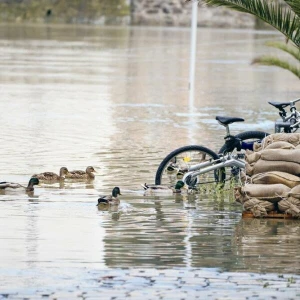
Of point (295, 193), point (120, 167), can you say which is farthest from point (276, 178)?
point (120, 167)

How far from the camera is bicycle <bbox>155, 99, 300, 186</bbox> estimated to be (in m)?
12.3

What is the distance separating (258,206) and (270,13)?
273cm

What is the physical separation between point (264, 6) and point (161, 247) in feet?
13.8

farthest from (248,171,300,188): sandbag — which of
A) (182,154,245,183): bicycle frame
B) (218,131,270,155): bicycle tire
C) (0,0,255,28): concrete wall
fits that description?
(0,0,255,28): concrete wall

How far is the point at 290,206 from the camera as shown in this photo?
36.4 feet

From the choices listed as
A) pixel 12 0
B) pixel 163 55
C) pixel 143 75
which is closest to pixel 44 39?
pixel 163 55

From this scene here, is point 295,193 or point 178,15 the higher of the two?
point 178,15

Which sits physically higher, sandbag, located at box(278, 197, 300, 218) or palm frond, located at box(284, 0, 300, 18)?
palm frond, located at box(284, 0, 300, 18)

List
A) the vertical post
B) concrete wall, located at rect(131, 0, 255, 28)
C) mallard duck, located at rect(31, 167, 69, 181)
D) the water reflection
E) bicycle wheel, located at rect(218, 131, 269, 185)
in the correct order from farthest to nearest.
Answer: concrete wall, located at rect(131, 0, 255, 28) → the vertical post → mallard duck, located at rect(31, 167, 69, 181) → bicycle wheel, located at rect(218, 131, 269, 185) → the water reflection

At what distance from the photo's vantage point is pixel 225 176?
1289cm

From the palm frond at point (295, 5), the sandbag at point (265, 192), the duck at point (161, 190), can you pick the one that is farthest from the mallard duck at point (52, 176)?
the palm frond at point (295, 5)

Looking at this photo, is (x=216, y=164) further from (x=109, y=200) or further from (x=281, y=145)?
(x=109, y=200)

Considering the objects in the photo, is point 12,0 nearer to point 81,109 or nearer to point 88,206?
point 81,109

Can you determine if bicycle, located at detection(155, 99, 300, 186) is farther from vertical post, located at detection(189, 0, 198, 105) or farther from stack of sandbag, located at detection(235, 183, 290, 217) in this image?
vertical post, located at detection(189, 0, 198, 105)
